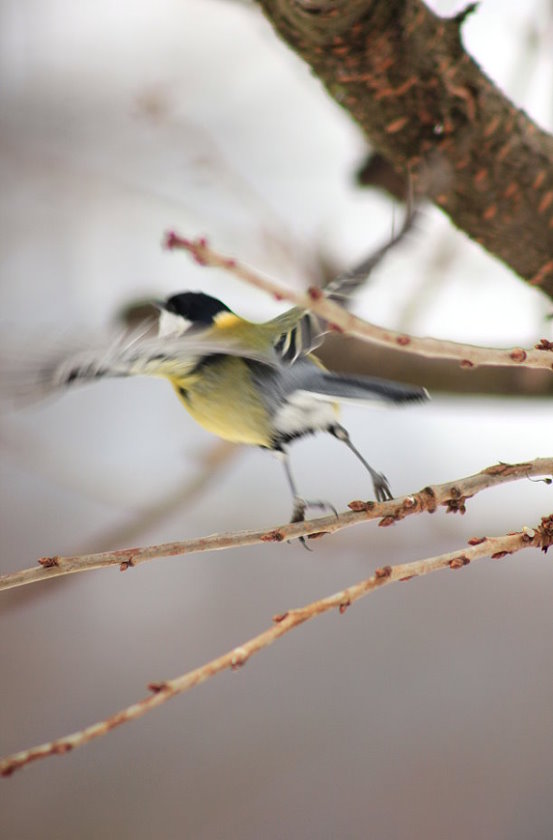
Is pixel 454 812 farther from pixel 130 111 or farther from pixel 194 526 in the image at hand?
pixel 130 111

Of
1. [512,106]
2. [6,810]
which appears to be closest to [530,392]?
[512,106]

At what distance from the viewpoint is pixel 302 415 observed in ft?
1.41

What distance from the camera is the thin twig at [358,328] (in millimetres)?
208

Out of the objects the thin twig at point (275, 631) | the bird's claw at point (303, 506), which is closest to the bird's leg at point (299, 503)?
the bird's claw at point (303, 506)

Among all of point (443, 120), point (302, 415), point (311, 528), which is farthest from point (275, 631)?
point (443, 120)

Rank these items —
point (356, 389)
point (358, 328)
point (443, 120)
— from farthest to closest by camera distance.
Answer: point (443, 120) < point (356, 389) < point (358, 328)

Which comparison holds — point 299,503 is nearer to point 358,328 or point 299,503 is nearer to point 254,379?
point 254,379

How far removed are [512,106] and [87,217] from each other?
0.61 m

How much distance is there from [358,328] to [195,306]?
0.61 feet

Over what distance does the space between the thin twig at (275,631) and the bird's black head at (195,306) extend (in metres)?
0.17

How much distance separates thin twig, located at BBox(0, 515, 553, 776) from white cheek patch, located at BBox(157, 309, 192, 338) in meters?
0.14

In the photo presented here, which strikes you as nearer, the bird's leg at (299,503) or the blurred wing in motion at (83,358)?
the blurred wing in motion at (83,358)

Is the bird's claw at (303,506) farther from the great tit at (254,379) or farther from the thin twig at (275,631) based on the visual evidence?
the thin twig at (275,631)

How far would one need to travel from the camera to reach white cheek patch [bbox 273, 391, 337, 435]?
0.42m
